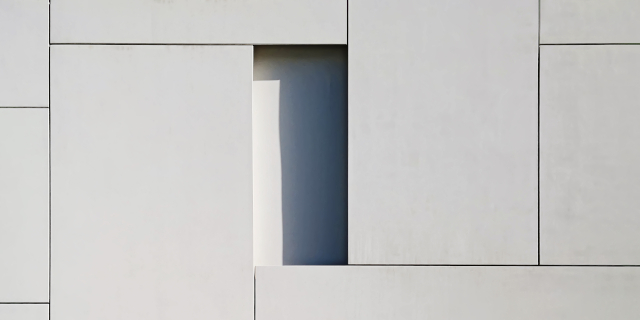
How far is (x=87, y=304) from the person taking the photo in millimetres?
4508

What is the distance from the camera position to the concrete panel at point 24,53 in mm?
4488

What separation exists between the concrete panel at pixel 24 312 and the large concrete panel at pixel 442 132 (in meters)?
2.34

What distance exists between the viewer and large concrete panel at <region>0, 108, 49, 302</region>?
14.7 feet

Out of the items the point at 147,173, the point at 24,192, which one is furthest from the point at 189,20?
the point at 24,192

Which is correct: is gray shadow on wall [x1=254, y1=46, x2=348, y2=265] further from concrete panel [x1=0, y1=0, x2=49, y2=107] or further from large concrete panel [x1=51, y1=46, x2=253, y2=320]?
concrete panel [x1=0, y1=0, x2=49, y2=107]

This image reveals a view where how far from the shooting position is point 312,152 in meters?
4.71

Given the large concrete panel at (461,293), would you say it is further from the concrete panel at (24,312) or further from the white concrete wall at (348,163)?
the concrete panel at (24,312)

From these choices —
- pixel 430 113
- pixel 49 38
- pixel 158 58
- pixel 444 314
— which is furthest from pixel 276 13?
pixel 444 314

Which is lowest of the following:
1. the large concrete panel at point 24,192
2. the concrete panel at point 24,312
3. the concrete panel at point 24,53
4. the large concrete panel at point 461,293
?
the concrete panel at point 24,312

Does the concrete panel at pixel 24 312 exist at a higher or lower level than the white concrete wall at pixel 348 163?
lower

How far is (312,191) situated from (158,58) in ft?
4.99

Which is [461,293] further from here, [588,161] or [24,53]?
[24,53]

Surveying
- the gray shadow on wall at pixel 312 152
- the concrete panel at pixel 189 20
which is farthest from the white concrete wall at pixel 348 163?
the gray shadow on wall at pixel 312 152

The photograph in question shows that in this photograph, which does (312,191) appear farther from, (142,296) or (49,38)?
(49,38)
